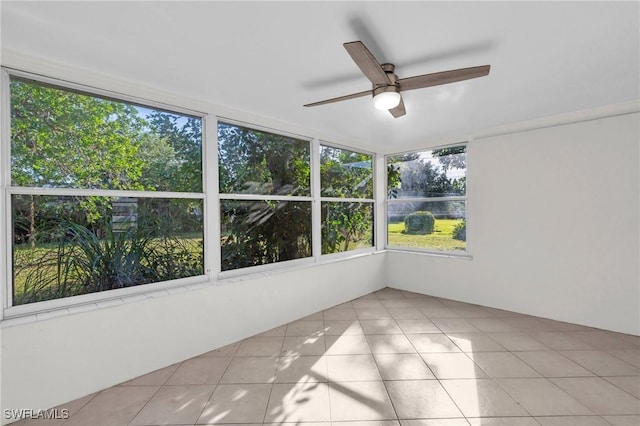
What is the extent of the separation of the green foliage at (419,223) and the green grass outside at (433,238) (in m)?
0.07

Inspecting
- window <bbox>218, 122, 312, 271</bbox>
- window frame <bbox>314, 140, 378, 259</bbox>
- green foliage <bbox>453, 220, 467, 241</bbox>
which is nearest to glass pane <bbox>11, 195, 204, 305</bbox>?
window <bbox>218, 122, 312, 271</bbox>

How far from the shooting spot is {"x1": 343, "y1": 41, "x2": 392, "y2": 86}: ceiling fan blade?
1489 mm

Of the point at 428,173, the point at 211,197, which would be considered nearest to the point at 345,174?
the point at 428,173

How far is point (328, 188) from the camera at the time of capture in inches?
165

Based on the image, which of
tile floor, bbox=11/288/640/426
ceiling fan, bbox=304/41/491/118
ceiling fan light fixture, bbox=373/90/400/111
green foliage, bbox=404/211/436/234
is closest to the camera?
ceiling fan, bbox=304/41/491/118

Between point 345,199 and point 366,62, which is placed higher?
point 366,62

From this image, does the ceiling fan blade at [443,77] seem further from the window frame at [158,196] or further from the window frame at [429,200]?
the window frame at [429,200]

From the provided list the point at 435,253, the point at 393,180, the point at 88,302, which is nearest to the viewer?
the point at 88,302

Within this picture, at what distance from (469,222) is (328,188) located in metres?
2.07

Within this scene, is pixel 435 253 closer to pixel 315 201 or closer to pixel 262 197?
pixel 315 201

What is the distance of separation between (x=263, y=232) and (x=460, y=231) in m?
2.87

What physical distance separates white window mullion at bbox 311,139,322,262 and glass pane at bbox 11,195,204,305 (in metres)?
1.56

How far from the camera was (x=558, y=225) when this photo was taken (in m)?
3.28

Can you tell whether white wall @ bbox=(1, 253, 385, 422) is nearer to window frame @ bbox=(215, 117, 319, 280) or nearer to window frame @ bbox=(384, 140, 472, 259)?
window frame @ bbox=(215, 117, 319, 280)
